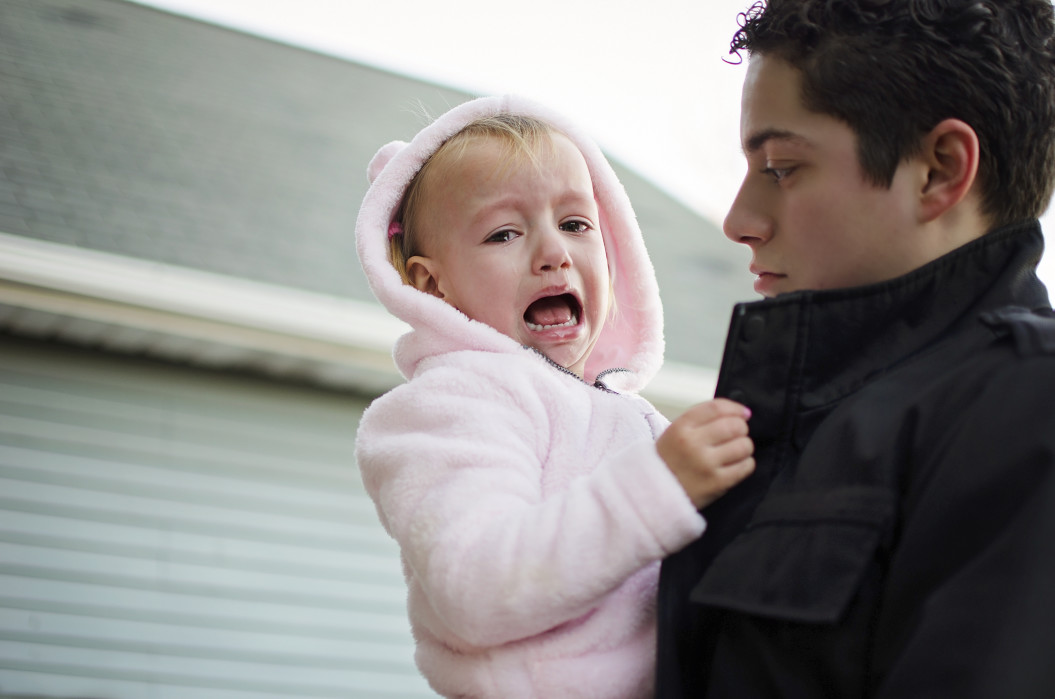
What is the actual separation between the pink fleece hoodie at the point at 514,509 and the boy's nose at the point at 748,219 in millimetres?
329

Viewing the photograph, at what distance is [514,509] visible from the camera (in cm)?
123

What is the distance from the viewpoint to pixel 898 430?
3.42 feet

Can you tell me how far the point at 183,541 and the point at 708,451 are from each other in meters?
3.90

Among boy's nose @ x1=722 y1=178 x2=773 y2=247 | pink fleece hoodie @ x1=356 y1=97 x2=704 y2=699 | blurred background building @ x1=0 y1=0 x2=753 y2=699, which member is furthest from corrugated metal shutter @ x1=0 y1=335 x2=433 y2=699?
boy's nose @ x1=722 y1=178 x2=773 y2=247

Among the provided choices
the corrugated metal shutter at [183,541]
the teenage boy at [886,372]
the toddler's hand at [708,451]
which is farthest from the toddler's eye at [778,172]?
the corrugated metal shutter at [183,541]

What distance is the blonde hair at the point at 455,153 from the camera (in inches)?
66.5

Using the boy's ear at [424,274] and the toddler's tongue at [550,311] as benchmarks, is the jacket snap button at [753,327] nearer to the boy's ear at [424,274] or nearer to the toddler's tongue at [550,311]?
the toddler's tongue at [550,311]

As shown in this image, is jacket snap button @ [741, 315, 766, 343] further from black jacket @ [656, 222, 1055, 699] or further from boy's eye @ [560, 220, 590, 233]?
boy's eye @ [560, 220, 590, 233]

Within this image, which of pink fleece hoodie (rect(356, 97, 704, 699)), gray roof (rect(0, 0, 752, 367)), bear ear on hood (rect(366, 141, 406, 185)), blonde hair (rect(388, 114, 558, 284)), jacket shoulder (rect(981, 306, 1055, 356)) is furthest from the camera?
gray roof (rect(0, 0, 752, 367))

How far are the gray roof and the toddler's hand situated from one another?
113 inches

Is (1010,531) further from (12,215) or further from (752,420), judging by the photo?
(12,215)

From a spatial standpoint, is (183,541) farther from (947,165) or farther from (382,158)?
(947,165)

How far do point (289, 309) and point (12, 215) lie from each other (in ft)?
3.89

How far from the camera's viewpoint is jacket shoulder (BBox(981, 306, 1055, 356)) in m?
0.97
